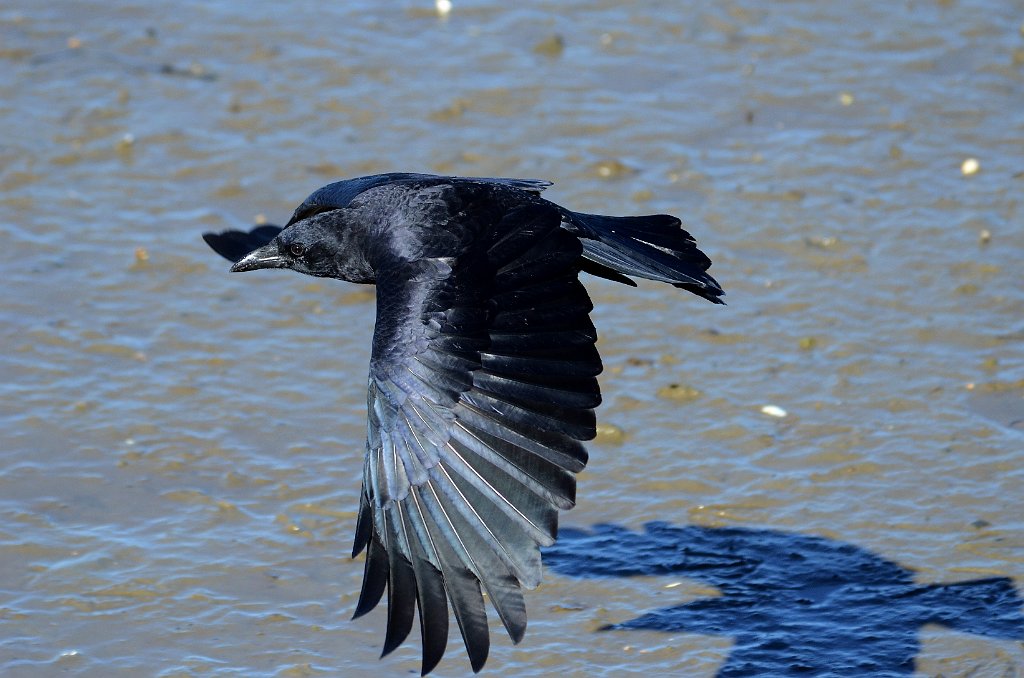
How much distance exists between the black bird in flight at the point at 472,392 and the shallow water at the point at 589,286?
3.58 ft

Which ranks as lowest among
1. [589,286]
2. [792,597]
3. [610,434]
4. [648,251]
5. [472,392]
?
[792,597]

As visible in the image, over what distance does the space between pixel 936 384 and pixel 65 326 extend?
3.86m

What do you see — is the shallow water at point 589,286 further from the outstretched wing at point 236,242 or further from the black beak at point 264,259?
the black beak at point 264,259

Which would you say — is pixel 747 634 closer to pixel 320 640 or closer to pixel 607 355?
pixel 320 640

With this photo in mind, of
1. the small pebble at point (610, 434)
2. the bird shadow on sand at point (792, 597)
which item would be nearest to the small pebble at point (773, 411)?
the small pebble at point (610, 434)

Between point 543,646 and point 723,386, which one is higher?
point 723,386

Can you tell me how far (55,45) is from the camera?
9.26 m

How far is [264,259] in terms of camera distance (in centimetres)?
554

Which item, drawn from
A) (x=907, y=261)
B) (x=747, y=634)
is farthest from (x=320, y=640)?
(x=907, y=261)

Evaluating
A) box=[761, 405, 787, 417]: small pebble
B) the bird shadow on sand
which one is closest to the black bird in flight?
the bird shadow on sand

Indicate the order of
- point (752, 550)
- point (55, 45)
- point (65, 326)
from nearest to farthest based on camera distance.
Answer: point (752, 550) < point (65, 326) < point (55, 45)

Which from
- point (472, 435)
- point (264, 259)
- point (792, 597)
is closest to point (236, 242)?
point (264, 259)

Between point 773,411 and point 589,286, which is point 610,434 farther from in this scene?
point 589,286

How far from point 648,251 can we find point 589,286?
5.88 ft
